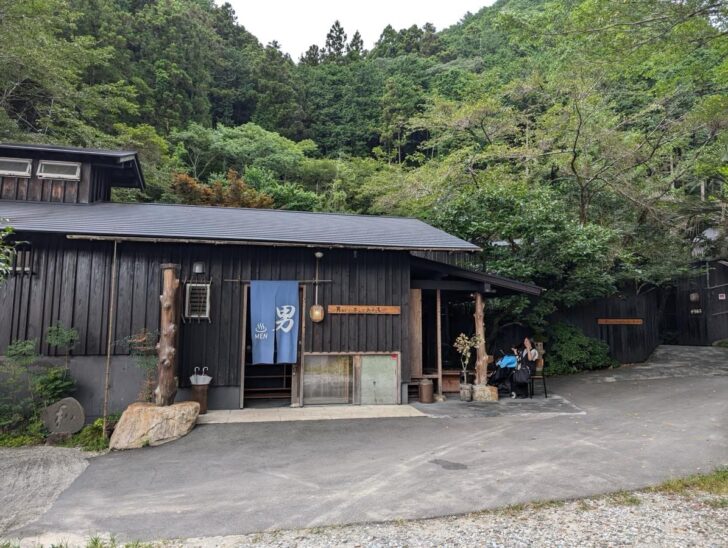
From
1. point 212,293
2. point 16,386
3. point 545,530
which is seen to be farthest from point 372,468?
point 16,386

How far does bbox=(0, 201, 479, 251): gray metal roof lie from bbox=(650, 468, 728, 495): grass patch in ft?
Result: 16.6

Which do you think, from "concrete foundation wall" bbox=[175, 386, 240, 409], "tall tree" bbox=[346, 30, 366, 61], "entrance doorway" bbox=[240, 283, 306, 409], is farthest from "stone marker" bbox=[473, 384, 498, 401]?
"tall tree" bbox=[346, 30, 366, 61]

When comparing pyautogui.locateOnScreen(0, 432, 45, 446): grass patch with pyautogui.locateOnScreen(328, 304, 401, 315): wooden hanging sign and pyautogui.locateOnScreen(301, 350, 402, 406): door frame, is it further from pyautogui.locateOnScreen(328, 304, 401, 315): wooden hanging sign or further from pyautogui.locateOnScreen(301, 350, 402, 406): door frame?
pyautogui.locateOnScreen(328, 304, 401, 315): wooden hanging sign

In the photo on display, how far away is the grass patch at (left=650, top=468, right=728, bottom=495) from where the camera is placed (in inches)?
183

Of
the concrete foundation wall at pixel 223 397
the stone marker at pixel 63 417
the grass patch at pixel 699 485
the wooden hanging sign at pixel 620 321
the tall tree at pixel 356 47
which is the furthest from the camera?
the tall tree at pixel 356 47

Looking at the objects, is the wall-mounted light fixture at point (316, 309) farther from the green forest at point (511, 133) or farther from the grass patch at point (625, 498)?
the grass patch at point (625, 498)

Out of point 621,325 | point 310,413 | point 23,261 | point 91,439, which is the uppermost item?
point 23,261

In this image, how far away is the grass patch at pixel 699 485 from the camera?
15.2 ft

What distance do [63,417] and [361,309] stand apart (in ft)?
17.7

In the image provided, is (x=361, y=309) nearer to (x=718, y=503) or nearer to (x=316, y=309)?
(x=316, y=309)

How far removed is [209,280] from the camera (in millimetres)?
8562

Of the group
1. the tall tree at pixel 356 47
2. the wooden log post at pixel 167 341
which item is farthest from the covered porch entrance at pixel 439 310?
the tall tree at pixel 356 47

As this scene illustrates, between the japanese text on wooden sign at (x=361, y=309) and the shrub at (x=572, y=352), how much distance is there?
21.2ft

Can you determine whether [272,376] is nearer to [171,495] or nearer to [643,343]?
[171,495]
